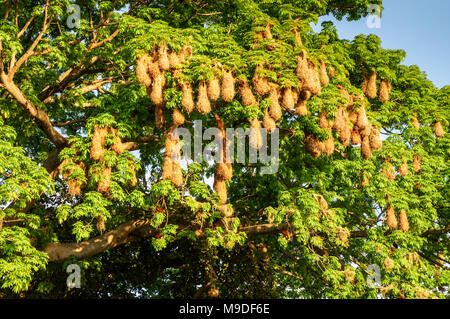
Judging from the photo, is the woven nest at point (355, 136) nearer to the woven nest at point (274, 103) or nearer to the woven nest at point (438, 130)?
the woven nest at point (274, 103)

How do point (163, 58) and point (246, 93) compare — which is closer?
point (163, 58)

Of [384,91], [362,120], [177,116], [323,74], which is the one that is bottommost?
[177,116]

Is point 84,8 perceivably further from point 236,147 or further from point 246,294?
point 246,294

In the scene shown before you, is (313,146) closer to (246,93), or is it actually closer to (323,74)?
(323,74)

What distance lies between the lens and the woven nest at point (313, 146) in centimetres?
1040

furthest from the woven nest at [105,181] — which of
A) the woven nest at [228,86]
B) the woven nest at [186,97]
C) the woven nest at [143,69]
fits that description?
the woven nest at [228,86]

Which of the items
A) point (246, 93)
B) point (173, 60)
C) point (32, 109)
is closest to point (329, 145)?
point (246, 93)

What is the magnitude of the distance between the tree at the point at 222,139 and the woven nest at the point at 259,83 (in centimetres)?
3

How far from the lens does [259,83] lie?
30.0 feet

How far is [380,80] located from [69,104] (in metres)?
8.92

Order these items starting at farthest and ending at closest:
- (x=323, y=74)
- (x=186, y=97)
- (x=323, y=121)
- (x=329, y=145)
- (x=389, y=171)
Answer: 1. (x=389, y=171)
2. (x=329, y=145)
3. (x=323, y=74)
4. (x=323, y=121)
5. (x=186, y=97)

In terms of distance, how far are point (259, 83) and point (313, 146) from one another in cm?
233
